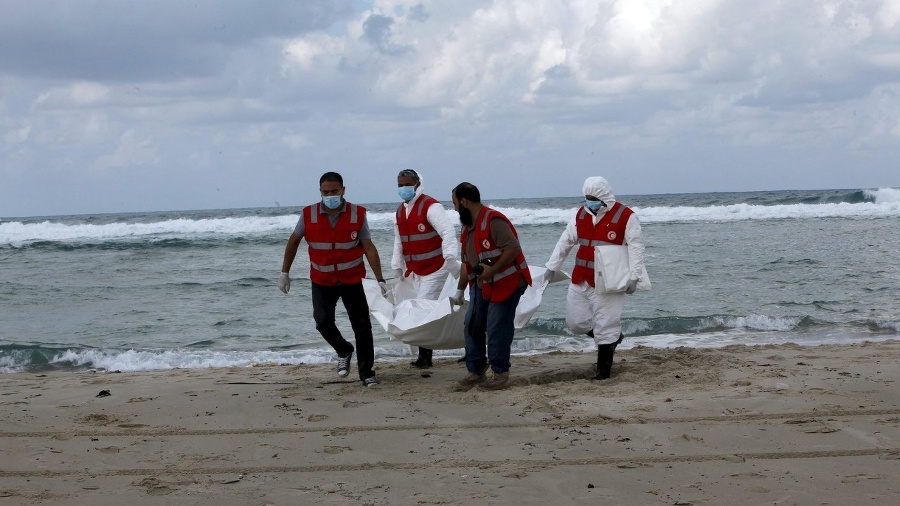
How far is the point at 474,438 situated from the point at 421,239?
8.54 feet

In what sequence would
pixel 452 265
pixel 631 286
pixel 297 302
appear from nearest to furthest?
pixel 631 286, pixel 452 265, pixel 297 302

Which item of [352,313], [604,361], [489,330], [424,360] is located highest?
[352,313]

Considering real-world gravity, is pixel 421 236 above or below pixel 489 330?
above

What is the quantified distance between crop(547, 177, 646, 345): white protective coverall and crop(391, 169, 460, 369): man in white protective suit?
3.33 ft

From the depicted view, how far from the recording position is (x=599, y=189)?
6684mm

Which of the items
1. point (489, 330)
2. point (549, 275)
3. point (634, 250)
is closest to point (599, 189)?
point (634, 250)

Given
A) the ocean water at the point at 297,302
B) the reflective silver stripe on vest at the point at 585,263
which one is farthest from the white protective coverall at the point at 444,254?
the ocean water at the point at 297,302

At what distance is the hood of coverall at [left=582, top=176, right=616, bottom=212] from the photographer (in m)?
6.68

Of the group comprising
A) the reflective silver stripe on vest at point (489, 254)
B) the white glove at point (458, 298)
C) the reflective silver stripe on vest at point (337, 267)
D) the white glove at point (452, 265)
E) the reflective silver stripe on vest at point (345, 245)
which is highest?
Result: the reflective silver stripe on vest at point (345, 245)

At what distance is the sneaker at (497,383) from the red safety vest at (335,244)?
132 centimetres

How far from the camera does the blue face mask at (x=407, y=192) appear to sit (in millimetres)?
7582

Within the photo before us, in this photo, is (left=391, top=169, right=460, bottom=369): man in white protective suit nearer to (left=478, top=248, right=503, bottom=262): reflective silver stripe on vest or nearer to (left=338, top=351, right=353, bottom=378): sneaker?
(left=338, top=351, right=353, bottom=378): sneaker

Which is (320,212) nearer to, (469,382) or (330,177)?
(330,177)

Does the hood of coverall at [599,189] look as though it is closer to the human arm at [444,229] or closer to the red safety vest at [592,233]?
the red safety vest at [592,233]
